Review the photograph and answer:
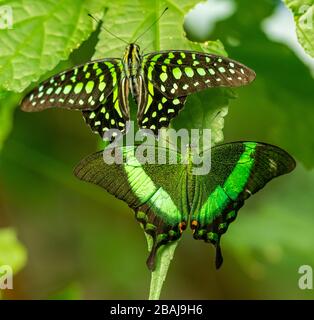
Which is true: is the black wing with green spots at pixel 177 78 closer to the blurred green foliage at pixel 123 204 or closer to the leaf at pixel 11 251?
the blurred green foliage at pixel 123 204

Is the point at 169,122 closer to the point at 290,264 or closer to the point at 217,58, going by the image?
the point at 217,58

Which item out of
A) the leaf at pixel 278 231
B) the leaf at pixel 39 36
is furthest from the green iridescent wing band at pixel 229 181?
the leaf at pixel 278 231

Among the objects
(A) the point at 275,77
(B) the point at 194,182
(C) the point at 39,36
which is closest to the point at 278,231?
(A) the point at 275,77

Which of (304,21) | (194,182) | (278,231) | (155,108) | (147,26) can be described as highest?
(278,231)

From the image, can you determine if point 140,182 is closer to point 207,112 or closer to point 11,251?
point 207,112

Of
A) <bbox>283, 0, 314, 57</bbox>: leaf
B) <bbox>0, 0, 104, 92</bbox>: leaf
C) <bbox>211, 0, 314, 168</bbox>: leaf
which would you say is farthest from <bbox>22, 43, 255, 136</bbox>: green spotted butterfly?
<bbox>211, 0, 314, 168</bbox>: leaf

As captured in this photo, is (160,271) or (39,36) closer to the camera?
(160,271)

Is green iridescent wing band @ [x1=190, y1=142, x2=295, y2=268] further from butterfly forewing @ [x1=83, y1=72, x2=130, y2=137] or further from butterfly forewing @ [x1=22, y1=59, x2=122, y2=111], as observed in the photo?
butterfly forewing @ [x1=22, y1=59, x2=122, y2=111]
